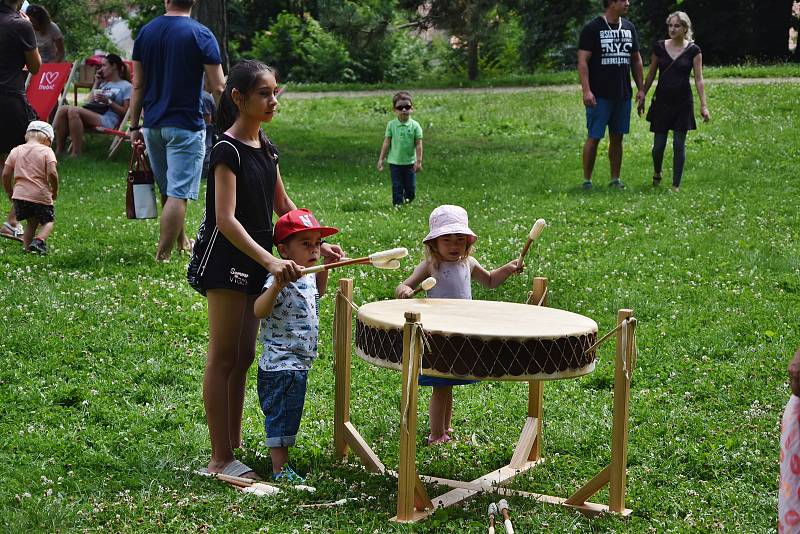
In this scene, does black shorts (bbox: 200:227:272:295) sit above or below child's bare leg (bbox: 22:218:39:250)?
above

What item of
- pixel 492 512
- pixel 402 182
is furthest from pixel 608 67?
pixel 492 512

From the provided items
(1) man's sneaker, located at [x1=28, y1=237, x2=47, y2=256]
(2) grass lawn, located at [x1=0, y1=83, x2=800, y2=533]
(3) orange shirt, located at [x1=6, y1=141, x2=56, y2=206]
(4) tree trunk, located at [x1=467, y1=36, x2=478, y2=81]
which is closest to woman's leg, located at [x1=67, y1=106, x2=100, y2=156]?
(2) grass lawn, located at [x1=0, y1=83, x2=800, y2=533]

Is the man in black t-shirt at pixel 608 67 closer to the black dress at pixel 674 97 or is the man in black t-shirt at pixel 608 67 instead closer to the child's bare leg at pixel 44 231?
the black dress at pixel 674 97

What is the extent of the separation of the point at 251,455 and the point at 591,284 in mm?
4249

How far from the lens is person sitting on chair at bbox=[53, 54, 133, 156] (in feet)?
54.7

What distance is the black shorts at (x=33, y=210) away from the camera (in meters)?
10.1

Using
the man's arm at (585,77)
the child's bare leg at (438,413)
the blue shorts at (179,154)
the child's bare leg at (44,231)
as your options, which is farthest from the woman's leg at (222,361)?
the man's arm at (585,77)

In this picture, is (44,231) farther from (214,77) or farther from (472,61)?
(472,61)

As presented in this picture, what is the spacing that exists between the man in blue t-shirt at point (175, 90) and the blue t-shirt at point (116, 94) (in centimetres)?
762

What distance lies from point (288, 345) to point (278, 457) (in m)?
0.54

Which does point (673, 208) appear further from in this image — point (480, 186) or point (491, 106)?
point (491, 106)

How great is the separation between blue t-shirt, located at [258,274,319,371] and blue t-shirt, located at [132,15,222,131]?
13.3 ft

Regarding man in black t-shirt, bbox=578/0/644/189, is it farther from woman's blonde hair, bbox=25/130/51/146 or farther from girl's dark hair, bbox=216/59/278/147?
girl's dark hair, bbox=216/59/278/147

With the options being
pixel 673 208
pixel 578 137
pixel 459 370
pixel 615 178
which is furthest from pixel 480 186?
pixel 459 370
